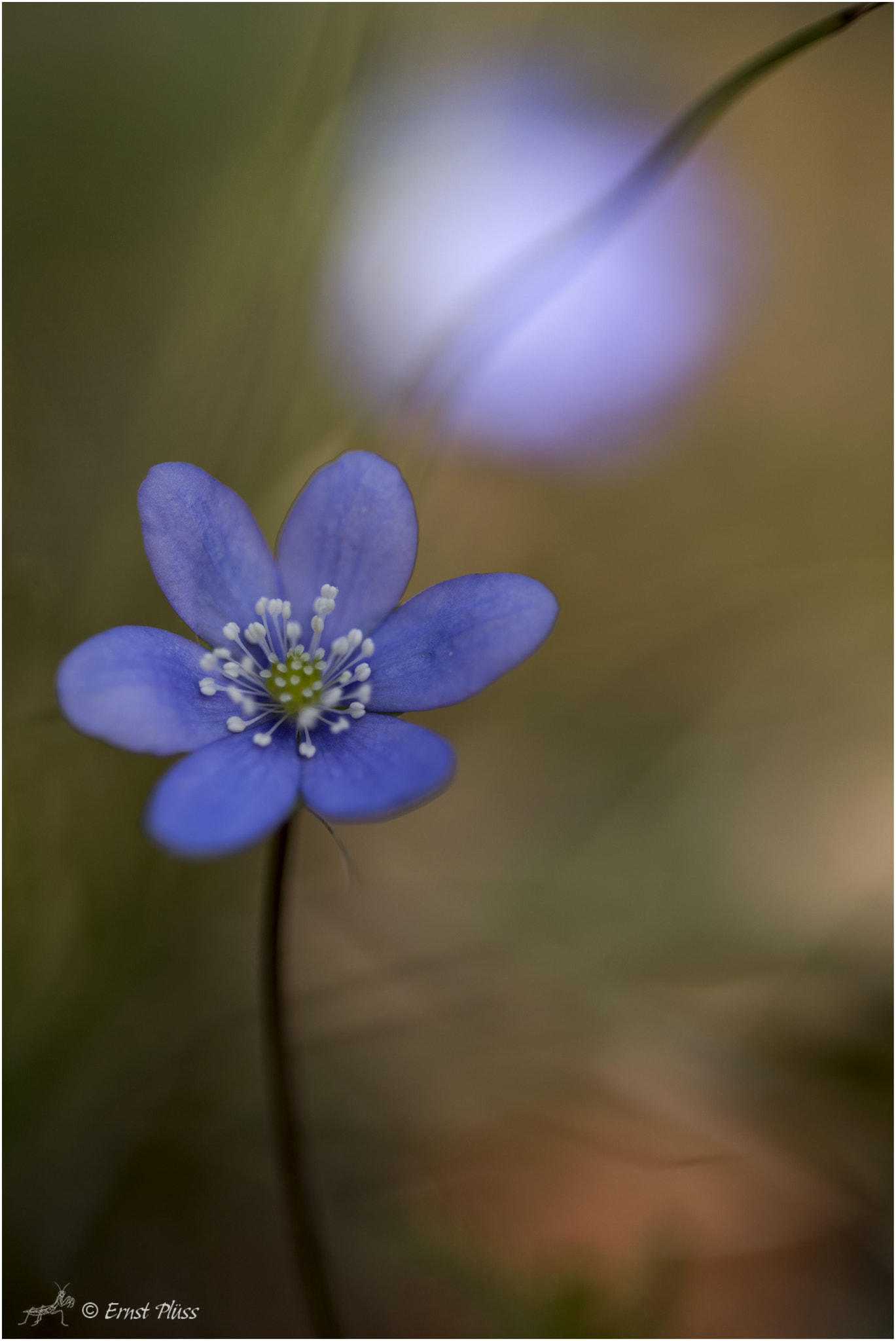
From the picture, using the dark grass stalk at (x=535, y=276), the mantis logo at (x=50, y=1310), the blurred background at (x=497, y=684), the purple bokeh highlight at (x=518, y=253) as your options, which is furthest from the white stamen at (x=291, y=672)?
the mantis logo at (x=50, y=1310)

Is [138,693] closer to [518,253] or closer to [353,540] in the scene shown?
[353,540]

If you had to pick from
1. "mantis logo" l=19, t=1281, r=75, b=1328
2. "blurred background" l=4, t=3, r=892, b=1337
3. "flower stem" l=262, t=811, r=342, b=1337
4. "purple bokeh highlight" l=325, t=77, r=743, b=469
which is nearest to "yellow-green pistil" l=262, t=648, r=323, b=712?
"flower stem" l=262, t=811, r=342, b=1337

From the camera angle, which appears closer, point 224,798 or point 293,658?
point 224,798

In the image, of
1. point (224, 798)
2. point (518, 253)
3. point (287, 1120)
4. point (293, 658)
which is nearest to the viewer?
point (224, 798)

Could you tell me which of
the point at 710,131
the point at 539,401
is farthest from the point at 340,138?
the point at 710,131

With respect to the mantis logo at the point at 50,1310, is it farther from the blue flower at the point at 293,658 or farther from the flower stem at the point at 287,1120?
the blue flower at the point at 293,658

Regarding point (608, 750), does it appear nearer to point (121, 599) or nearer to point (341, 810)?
point (121, 599)

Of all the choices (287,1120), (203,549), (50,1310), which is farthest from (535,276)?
(50,1310)
